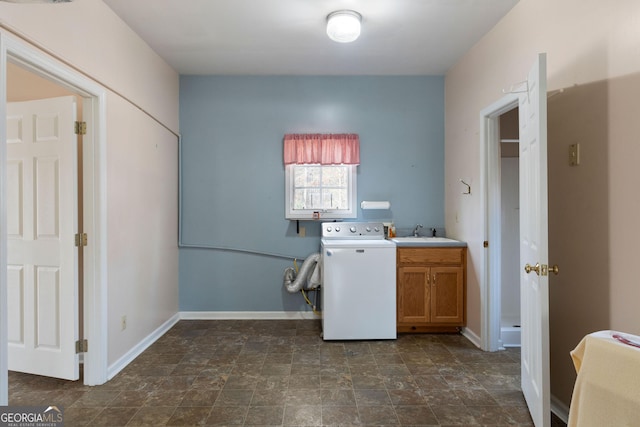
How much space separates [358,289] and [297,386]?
3.40 ft

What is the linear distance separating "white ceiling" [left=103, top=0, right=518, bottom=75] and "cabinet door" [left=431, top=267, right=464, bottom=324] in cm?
208

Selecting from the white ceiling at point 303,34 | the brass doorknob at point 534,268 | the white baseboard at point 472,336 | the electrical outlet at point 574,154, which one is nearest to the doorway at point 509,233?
the white baseboard at point 472,336

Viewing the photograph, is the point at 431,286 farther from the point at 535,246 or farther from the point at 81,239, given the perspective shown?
the point at 81,239

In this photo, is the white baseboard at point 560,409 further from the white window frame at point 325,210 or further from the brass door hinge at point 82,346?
the brass door hinge at point 82,346

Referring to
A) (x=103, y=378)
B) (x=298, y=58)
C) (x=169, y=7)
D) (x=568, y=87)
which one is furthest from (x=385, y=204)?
(x=103, y=378)

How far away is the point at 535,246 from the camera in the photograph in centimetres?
173

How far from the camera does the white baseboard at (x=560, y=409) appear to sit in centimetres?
185

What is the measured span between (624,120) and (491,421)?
1.70 meters

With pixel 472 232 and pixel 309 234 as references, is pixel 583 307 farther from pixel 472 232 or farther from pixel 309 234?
pixel 309 234

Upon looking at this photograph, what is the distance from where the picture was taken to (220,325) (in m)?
3.45

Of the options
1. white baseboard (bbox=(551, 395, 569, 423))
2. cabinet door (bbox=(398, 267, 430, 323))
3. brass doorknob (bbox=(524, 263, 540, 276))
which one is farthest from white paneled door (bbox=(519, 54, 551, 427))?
cabinet door (bbox=(398, 267, 430, 323))

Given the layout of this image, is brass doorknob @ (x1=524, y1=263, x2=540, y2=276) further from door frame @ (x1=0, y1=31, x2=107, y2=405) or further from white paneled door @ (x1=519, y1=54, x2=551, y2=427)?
door frame @ (x1=0, y1=31, x2=107, y2=405)

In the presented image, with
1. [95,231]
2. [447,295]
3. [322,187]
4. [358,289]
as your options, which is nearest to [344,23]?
[322,187]

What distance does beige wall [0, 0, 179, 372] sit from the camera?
195 centimetres
